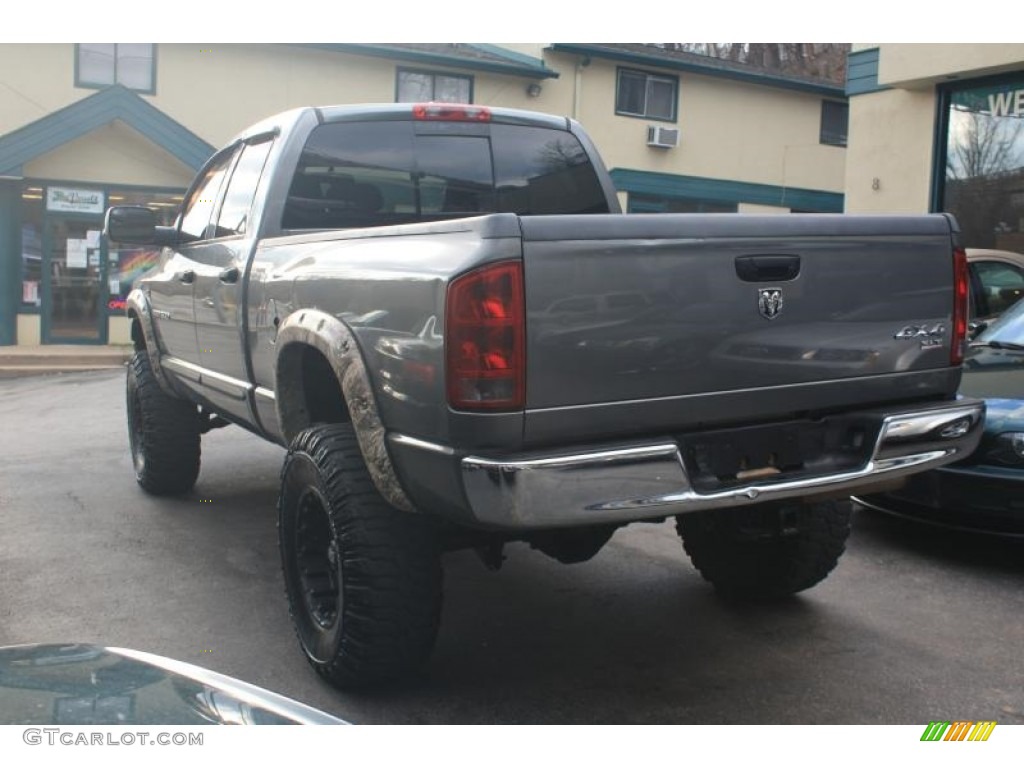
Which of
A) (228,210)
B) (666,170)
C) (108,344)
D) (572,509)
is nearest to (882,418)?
(572,509)

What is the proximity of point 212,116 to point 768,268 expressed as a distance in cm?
1670

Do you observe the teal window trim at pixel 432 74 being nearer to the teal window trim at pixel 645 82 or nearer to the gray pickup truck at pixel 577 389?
the teal window trim at pixel 645 82

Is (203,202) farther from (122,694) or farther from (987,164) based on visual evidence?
(987,164)

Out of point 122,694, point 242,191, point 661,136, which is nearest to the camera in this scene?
point 122,694

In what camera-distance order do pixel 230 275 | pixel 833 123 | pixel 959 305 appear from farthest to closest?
pixel 833 123 → pixel 230 275 → pixel 959 305

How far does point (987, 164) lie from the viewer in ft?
38.3

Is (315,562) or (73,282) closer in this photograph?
(315,562)

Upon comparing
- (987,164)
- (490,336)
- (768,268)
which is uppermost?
(987,164)

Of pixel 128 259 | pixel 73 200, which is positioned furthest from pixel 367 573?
pixel 128 259

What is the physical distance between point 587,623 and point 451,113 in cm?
242

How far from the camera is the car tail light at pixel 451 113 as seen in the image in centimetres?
505

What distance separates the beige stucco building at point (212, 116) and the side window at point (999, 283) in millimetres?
12479

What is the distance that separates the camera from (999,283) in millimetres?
8758

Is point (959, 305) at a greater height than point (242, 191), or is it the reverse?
point (242, 191)
